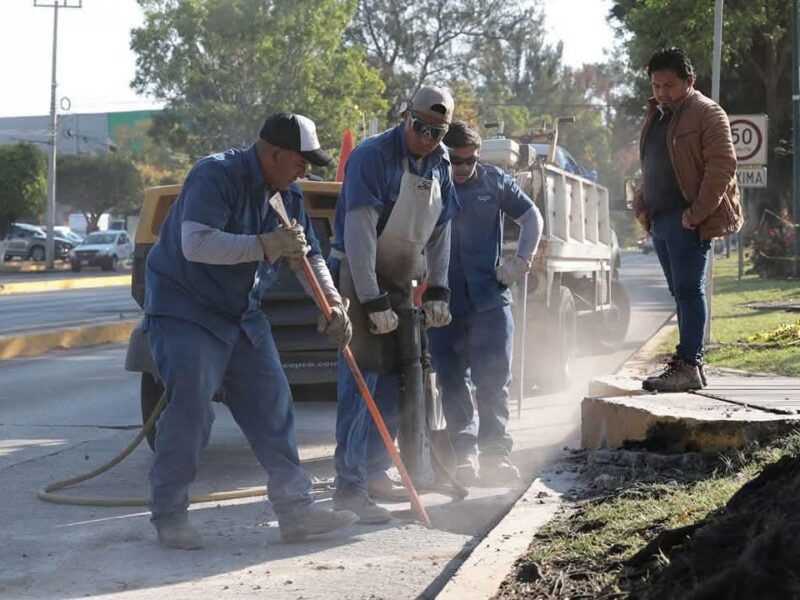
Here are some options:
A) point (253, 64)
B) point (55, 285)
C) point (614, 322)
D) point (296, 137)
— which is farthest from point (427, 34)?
point (296, 137)

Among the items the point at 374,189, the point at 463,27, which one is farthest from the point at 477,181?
the point at 463,27

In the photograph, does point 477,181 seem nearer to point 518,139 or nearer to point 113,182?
point 518,139

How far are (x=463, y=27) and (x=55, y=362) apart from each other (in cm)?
4364

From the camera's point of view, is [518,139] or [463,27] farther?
[463,27]

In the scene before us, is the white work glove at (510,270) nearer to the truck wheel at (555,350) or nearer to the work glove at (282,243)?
the work glove at (282,243)

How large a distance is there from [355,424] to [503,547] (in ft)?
4.83

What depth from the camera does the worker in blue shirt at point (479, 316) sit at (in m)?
8.22

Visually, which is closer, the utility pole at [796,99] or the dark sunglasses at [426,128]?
the dark sunglasses at [426,128]

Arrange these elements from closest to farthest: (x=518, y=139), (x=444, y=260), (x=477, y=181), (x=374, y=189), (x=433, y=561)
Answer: (x=433, y=561) → (x=374, y=189) → (x=444, y=260) → (x=477, y=181) → (x=518, y=139)

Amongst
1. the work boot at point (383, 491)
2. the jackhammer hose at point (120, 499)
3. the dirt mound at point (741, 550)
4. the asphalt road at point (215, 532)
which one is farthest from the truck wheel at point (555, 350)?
the dirt mound at point (741, 550)

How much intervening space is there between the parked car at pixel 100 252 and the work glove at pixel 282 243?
49.6 m

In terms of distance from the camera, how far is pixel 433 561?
617 centimetres

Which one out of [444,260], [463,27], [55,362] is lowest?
[55,362]

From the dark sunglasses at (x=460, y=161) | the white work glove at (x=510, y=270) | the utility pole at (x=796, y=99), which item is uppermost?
the utility pole at (x=796, y=99)
